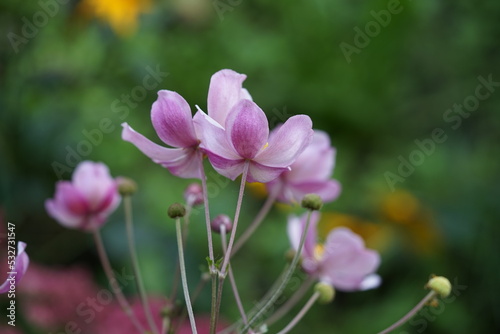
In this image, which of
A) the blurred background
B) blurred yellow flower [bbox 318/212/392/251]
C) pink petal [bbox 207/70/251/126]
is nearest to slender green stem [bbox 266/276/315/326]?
pink petal [bbox 207/70/251/126]

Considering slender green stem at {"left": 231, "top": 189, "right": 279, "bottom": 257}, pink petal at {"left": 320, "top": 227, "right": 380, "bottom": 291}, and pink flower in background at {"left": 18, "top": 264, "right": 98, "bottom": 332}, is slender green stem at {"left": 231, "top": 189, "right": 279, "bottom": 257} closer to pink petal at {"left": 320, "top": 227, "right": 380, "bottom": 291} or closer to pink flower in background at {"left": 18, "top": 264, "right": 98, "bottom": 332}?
pink petal at {"left": 320, "top": 227, "right": 380, "bottom": 291}

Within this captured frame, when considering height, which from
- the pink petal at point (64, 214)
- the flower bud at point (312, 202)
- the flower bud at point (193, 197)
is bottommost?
the pink petal at point (64, 214)

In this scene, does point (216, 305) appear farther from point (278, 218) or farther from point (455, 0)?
point (455, 0)

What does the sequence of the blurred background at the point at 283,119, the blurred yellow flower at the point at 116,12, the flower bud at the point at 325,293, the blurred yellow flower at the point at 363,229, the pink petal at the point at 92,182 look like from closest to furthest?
the flower bud at the point at 325,293 → the pink petal at the point at 92,182 → the blurred background at the point at 283,119 → the blurred yellow flower at the point at 116,12 → the blurred yellow flower at the point at 363,229

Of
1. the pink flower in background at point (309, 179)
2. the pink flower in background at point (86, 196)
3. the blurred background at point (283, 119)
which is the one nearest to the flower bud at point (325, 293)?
the pink flower in background at point (309, 179)

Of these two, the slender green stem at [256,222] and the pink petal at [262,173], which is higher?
the pink petal at [262,173]

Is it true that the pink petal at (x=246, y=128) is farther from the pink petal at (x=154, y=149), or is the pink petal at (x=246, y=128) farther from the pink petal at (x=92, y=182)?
the pink petal at (x=92, y=182)
